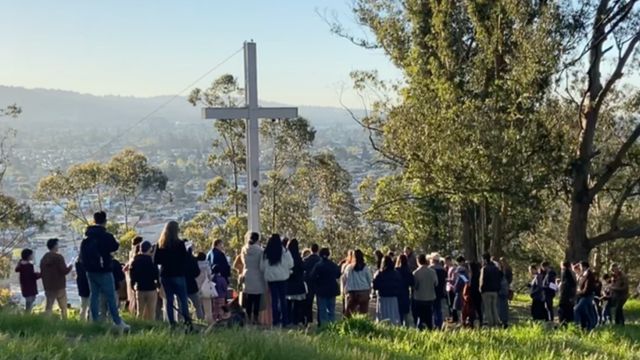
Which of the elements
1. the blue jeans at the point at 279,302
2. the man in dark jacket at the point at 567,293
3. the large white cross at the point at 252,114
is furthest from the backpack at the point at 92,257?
the man in dark jacket at the point at 567,293

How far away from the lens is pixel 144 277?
1193 centimetres

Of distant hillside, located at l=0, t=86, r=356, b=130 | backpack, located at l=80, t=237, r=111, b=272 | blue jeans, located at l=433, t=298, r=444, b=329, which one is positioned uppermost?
distant hillside, located at l=0, t=86, r=356, b=130

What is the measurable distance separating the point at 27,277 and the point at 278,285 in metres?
4.29

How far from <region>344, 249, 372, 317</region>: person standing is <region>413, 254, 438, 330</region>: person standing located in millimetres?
907

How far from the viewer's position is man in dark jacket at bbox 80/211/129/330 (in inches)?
416

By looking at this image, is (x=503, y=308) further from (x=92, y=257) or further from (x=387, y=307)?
(x=92, y=257)

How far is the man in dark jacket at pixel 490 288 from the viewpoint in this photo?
605 inches

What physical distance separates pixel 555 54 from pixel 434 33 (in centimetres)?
479

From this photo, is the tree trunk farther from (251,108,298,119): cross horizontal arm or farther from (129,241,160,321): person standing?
(129,241,160,321): person standing

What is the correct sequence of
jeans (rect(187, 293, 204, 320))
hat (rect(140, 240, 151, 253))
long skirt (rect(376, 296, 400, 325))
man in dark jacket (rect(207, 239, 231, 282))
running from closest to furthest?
hat (rect(140, 240, 151, 253)) → jeans (rect(187, 293, 204, 320)) → long skirt (rect(376, 296, 400, 325)) → man in dark jacket (rect(207, 239, 231, 282))

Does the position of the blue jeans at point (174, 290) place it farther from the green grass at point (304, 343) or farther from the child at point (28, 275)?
the child at point (28, 275)

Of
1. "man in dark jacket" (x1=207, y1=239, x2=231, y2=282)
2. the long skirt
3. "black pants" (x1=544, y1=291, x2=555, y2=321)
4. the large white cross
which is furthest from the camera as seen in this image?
the large white cross

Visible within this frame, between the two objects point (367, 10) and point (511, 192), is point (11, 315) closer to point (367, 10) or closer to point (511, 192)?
point (511, 192)

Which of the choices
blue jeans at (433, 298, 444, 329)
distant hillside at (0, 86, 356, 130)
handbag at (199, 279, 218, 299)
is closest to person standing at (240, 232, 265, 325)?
handbag at (199, 279, 218, 299)
